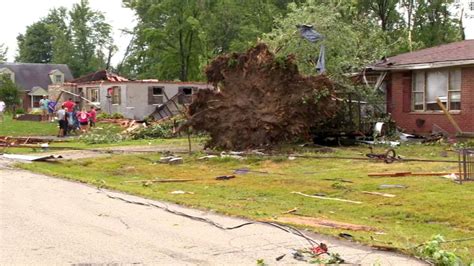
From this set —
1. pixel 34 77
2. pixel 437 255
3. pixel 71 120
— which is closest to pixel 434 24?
pixel 71 120

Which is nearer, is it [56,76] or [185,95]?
[185,95]

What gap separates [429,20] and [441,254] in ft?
155

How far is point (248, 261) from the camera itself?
6977mm

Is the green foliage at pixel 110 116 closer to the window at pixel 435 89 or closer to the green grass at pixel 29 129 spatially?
the green grass at pixel 29 129

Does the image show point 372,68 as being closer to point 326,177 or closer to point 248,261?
point 326,177

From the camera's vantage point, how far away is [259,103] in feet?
70.5

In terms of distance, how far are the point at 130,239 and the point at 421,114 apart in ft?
64.3

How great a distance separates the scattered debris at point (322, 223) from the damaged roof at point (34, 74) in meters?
67.0

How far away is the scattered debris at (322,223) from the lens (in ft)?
30.0

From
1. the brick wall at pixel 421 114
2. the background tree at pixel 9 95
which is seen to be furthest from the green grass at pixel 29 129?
the background tree at pixel 9 95

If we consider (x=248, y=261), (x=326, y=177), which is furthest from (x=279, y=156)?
(x=248, y=261)

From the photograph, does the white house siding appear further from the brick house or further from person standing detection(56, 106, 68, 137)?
the brick house

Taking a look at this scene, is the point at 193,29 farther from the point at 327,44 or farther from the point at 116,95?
the point at 327,44

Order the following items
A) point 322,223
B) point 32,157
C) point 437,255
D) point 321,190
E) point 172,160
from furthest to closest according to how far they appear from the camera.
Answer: point 32,157 < point 172,160 < point 321,190 < point 322,223 < point 437,255
